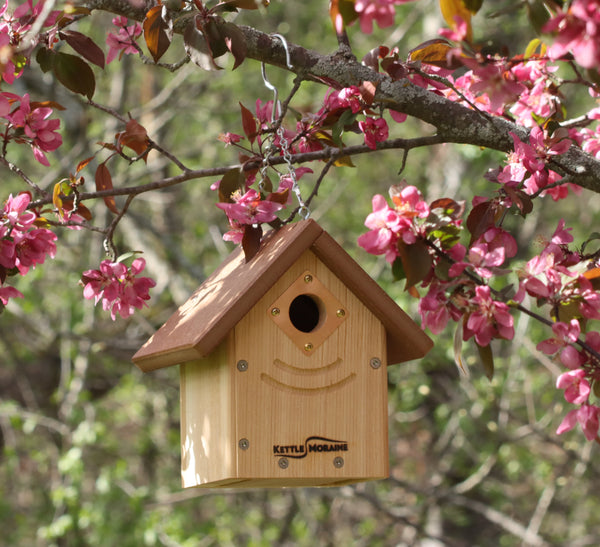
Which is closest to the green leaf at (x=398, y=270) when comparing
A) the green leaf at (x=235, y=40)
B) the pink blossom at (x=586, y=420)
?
the pink blossom at (x=586, y=420)

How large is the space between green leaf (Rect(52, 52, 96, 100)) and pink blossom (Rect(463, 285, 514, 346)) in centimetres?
98

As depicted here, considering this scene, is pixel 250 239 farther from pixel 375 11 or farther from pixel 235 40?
pixel 375 11

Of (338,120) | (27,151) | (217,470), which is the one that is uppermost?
(27,151)

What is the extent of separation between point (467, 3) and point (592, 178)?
69cm

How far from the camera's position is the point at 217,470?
5.91 ft

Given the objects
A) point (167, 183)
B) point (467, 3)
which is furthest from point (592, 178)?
point (167, 183)

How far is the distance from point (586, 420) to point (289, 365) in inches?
23.6

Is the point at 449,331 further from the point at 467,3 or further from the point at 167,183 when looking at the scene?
the point at 467,3

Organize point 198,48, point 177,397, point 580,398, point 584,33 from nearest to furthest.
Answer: point 584,33 < point 580,398 < point 198,48 < point 177,397

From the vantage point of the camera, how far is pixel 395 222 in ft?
4.86

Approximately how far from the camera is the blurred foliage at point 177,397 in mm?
4758

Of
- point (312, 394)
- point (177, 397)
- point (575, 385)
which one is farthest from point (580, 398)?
point (177, 397)

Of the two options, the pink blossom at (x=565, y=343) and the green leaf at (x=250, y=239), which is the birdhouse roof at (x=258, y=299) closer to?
the green leaf at (x=250, y=239)

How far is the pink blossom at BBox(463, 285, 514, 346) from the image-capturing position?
1.51m
